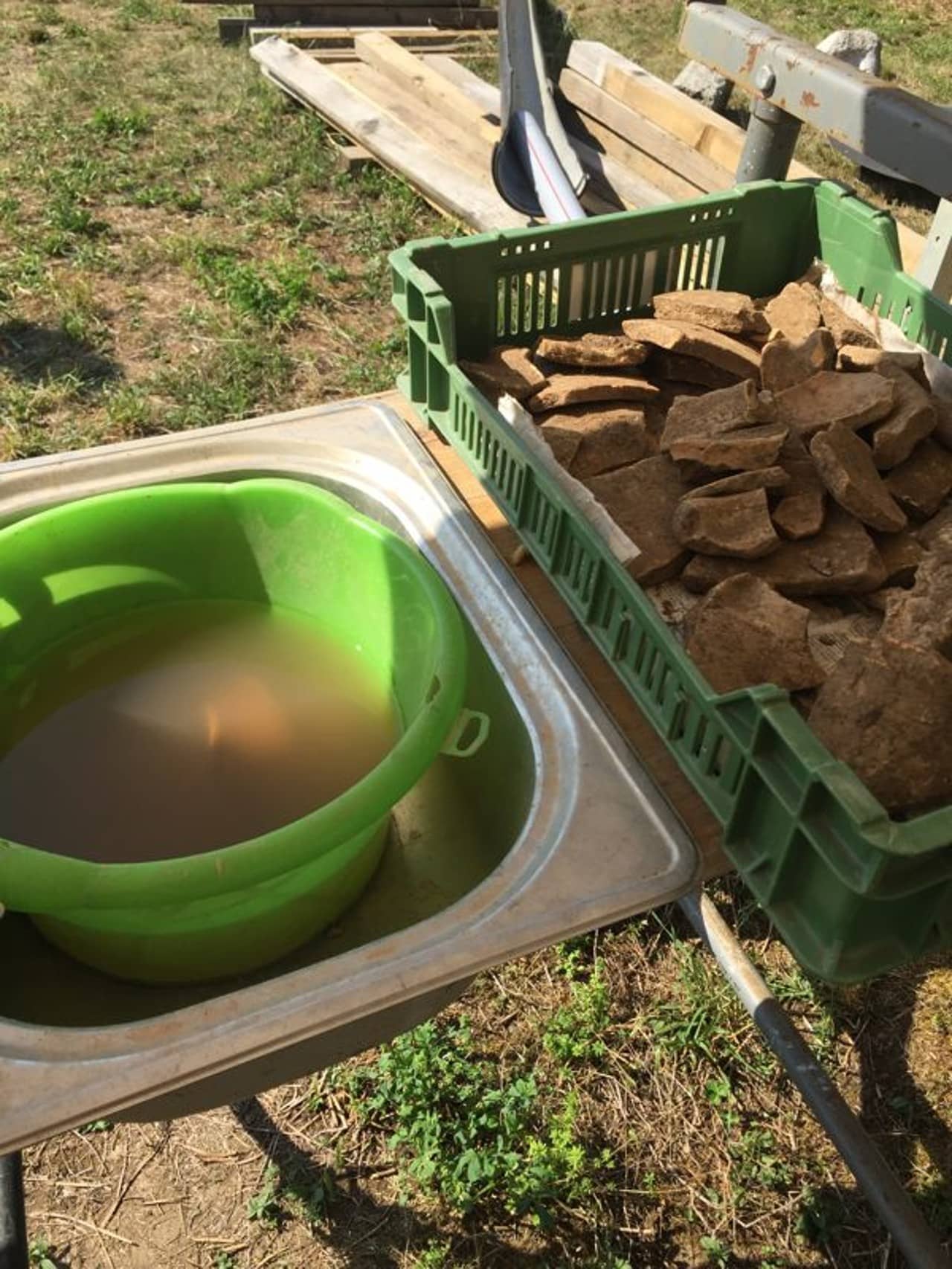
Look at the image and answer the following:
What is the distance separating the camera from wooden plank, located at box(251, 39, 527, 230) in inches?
148

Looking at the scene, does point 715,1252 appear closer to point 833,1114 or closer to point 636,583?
point 833,1114

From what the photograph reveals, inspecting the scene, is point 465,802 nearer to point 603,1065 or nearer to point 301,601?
point 301,601

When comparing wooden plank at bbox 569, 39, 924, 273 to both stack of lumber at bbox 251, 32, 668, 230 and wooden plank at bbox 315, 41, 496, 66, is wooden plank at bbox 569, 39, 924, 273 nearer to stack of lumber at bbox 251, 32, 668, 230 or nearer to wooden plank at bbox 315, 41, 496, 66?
stack of lumber at bbox 251, 32, 668, 230

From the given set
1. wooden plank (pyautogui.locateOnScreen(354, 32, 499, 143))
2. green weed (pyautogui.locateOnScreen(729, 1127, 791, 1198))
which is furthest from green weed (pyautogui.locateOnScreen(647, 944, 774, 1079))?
wooden plank (pyautogui.locateOnScreen(354, 32, 499, 143))

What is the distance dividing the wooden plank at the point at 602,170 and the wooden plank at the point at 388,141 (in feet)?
1.13

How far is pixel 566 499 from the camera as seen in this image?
126 centimetres

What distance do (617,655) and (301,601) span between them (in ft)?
1.67

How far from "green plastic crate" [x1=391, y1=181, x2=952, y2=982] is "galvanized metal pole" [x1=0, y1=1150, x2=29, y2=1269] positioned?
2.73 feet

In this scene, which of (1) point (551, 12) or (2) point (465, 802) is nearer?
(2) point (465, 802)

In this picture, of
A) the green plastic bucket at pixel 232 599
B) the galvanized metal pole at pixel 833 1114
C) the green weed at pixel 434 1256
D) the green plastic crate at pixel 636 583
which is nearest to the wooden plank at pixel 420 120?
the green plastic crate at pixel 636 583

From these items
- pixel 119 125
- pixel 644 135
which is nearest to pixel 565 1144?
pixel 644 135

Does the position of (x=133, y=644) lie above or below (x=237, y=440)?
below

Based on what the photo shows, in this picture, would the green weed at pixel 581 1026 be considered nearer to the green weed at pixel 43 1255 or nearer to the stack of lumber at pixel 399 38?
the green weed at pixel 43 1255

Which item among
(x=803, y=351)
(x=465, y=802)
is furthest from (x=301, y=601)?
(x=803, y=351)
